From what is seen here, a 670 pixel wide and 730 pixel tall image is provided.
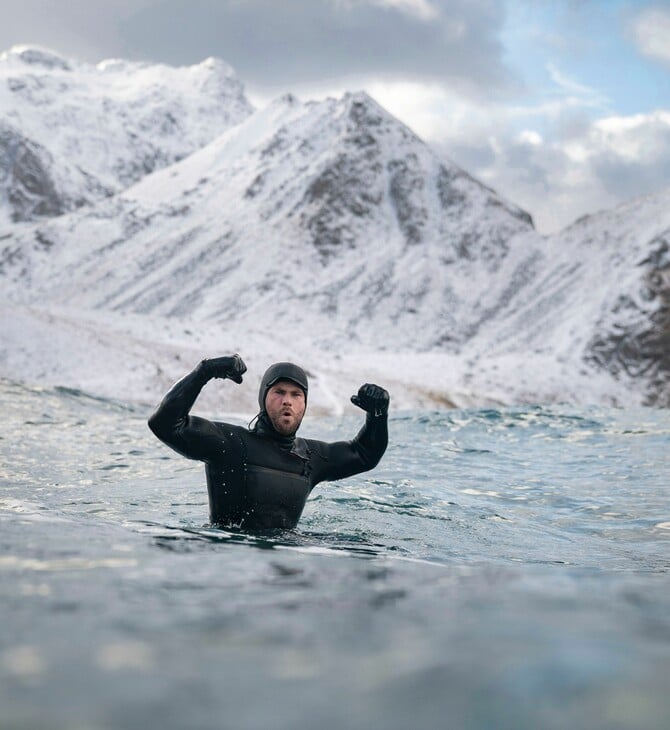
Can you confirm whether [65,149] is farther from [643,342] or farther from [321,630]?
[321,630]

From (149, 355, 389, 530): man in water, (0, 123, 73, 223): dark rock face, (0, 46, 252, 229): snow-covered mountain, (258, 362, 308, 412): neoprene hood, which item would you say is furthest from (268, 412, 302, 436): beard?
(0, 123, 73, 223): dark rock face

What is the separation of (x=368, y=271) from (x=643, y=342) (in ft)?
96.6

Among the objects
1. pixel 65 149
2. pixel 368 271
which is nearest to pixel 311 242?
pixel 368 271

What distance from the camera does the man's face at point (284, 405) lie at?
696cm

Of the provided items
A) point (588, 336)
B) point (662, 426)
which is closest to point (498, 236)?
point (588, 336)

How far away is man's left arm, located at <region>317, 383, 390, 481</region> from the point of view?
7.45 m

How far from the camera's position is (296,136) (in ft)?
310

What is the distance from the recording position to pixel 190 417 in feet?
21.7

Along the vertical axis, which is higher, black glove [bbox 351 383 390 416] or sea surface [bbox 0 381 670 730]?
black glove [bbox 351 383 390 416]

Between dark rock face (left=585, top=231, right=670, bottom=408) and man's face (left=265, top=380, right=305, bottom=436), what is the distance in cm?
4392

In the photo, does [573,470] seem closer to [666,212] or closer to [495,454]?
[495,454]

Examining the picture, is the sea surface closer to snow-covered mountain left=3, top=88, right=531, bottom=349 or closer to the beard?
the beard

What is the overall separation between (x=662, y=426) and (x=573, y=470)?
27.9 ft

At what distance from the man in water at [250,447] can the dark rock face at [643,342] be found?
43.9 meters
